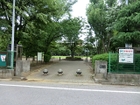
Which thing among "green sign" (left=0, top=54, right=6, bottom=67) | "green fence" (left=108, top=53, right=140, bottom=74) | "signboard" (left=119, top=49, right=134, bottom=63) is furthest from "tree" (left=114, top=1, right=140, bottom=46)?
"green sign" (left=0, top=54, right=6, bottom=67)

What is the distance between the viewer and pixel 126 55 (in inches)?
440

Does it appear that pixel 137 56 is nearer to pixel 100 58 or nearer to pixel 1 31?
pixel 100 58

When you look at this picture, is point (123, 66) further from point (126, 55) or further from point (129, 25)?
point (129, 25)

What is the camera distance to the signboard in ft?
36.5

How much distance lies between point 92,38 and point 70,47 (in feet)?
43.7

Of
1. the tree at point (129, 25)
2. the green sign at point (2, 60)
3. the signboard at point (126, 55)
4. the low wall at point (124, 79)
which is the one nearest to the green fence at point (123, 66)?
the signboard at point (126, 55)

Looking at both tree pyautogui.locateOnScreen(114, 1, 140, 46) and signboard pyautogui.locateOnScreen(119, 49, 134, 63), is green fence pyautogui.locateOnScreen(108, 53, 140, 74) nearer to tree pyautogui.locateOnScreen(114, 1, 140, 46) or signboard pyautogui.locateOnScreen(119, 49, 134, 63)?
signboard pyautogui.locateOnScreen(119, 49, 134, 63)

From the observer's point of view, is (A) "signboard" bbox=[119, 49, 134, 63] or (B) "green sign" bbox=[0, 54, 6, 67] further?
(B) "green sign" bbox=[0, 54, 6, 67]

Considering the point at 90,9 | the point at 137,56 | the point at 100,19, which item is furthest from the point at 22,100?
the point at 90,9

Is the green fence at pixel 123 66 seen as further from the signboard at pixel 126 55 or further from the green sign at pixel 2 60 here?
the green sign at pixel 2 60

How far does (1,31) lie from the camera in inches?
577

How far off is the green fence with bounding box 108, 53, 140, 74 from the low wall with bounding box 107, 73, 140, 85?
32 cm

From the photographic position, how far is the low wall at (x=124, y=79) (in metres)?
10.8

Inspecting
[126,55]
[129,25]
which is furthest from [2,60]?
[129,25]
